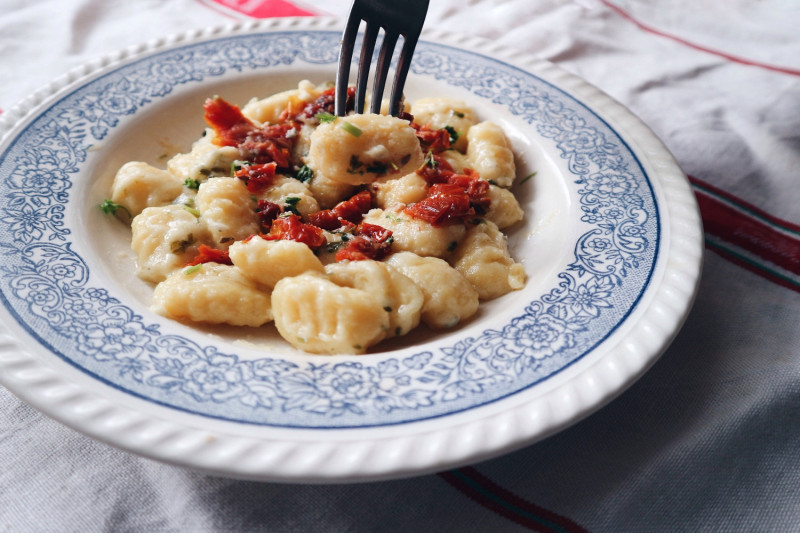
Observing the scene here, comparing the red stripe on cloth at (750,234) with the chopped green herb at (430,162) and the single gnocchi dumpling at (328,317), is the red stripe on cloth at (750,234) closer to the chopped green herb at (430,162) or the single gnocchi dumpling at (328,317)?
the chopped green herb at (430,162)

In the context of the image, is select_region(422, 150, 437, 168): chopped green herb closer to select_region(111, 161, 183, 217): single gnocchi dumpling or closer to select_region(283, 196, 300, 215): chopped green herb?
select_region(283, 196, 300, 215): chopped green herb

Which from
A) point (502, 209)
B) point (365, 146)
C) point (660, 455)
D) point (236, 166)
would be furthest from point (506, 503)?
point (236, 166)

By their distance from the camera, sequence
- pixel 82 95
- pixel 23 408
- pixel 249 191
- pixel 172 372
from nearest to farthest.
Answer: pixel 172 372 < pixel 23 408 < pixel 249 191 < pixel 82 95

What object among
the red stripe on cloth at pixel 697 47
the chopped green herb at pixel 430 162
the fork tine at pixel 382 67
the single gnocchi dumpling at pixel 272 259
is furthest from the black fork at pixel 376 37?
the red stripe on cloth at pixel 697 47

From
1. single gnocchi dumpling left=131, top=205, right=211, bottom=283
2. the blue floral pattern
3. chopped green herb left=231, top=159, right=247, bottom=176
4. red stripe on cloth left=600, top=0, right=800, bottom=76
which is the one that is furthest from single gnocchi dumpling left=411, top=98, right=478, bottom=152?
red stripe on cloth left=600, top=0, right=800, bottom=76

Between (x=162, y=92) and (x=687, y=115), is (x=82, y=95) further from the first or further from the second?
(x=687, y=115)

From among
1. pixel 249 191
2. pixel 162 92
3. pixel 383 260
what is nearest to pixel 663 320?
pixel 383 260

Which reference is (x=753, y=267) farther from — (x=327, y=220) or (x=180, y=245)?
(x=180, y=245)
